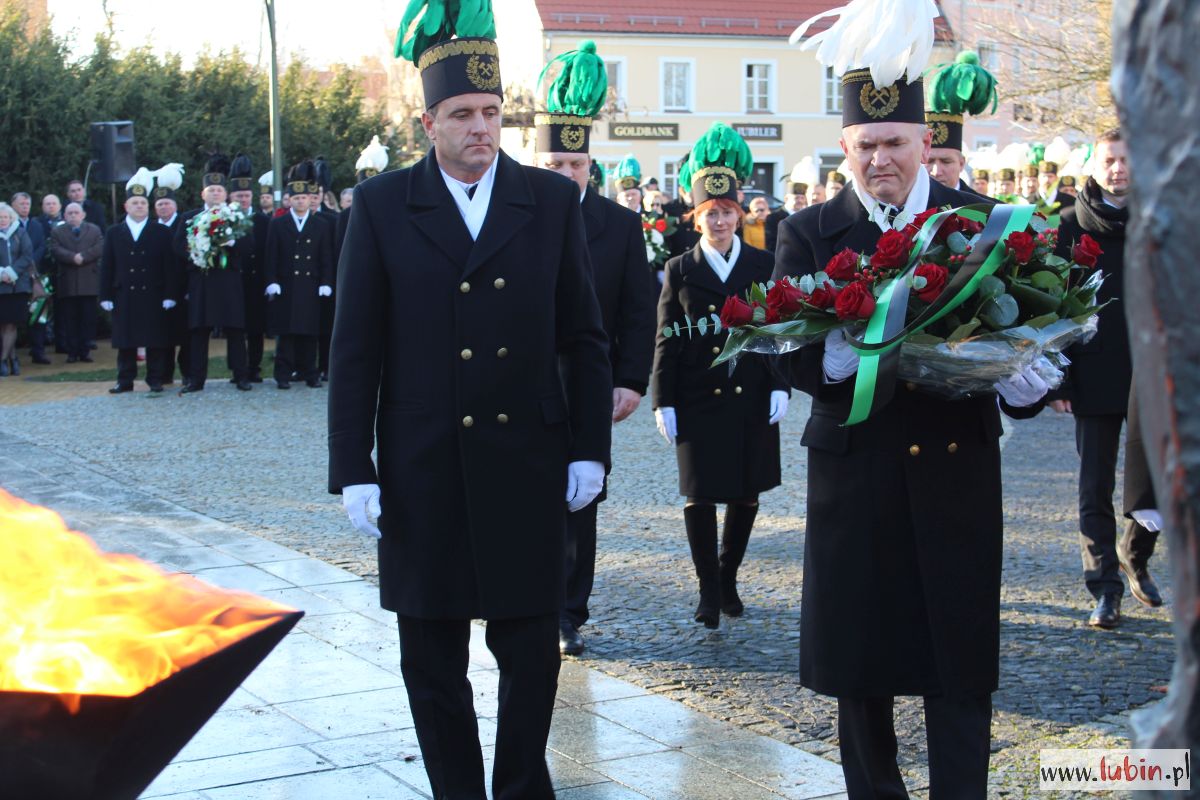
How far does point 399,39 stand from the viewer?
4.78m

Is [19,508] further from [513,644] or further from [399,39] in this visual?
[399,39]

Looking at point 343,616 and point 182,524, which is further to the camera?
point 182,524

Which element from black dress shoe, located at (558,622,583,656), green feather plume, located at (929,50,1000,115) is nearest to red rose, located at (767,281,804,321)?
green feather plume, located at (929,50,1000,115)

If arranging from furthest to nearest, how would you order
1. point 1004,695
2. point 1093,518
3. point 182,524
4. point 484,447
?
1. point 182,524
2. point 1093,518
3. point 1004,695
4. point 484,447

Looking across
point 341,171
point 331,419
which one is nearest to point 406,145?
point 341,171

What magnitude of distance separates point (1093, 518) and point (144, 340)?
12.5 m

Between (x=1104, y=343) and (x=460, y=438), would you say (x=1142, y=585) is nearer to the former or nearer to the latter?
(x=1104, y=343)

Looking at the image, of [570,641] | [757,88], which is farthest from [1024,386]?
[757,88]

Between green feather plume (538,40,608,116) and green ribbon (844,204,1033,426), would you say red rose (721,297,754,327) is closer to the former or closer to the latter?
green ribbon (844,204,1033,426)

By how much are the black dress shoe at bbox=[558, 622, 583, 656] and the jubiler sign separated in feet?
148

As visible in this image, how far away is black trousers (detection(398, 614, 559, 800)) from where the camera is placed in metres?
4.30

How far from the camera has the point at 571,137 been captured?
21.7 ft

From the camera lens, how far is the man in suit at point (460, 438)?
4309mm

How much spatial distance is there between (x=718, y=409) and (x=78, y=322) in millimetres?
15794
